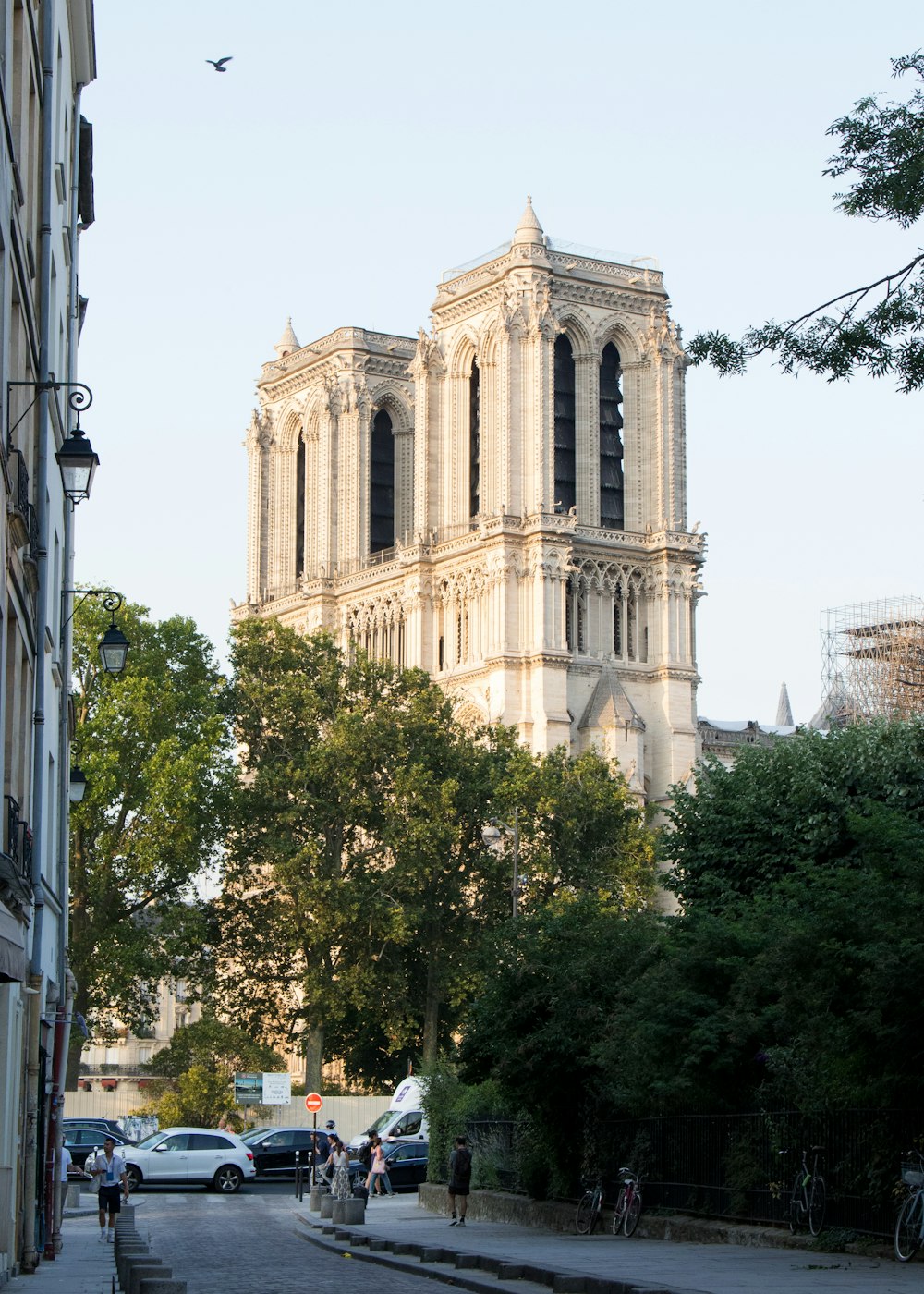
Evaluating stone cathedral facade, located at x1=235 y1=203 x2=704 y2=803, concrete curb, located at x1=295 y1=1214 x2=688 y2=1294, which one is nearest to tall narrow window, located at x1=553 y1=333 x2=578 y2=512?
stone cathedral facade, located at x1=235 y1=203 x2=704 y2=803

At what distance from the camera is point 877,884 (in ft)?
68.9

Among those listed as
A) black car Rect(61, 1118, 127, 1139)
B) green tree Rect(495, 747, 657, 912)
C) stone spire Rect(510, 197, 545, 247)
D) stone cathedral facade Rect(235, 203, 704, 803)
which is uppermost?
stone spire Rect(510, 197, 545, 247)

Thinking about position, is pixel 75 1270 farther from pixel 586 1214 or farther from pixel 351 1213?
pixel 351 1213

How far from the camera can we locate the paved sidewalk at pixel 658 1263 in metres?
17.0

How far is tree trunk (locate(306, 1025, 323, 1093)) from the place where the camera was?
62719 millimetres

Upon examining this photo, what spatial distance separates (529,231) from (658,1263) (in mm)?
72976

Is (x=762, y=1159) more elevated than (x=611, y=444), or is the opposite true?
(x=611, y=444)

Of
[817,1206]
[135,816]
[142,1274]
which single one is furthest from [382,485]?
[142,1274]

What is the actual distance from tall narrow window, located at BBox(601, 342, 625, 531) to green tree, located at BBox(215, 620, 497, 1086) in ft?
81.8

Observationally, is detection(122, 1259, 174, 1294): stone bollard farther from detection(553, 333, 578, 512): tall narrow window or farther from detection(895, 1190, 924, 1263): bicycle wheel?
detection(553, 333, 578, 512): tall narrow window

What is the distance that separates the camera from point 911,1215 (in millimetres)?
19219

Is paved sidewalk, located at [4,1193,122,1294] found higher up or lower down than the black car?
lower down

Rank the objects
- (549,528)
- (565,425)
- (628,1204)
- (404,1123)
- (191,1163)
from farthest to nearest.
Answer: (565,425), (549,528), (404,1123), (191,1163), (628,1204)

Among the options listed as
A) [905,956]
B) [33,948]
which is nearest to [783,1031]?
[905,956]
